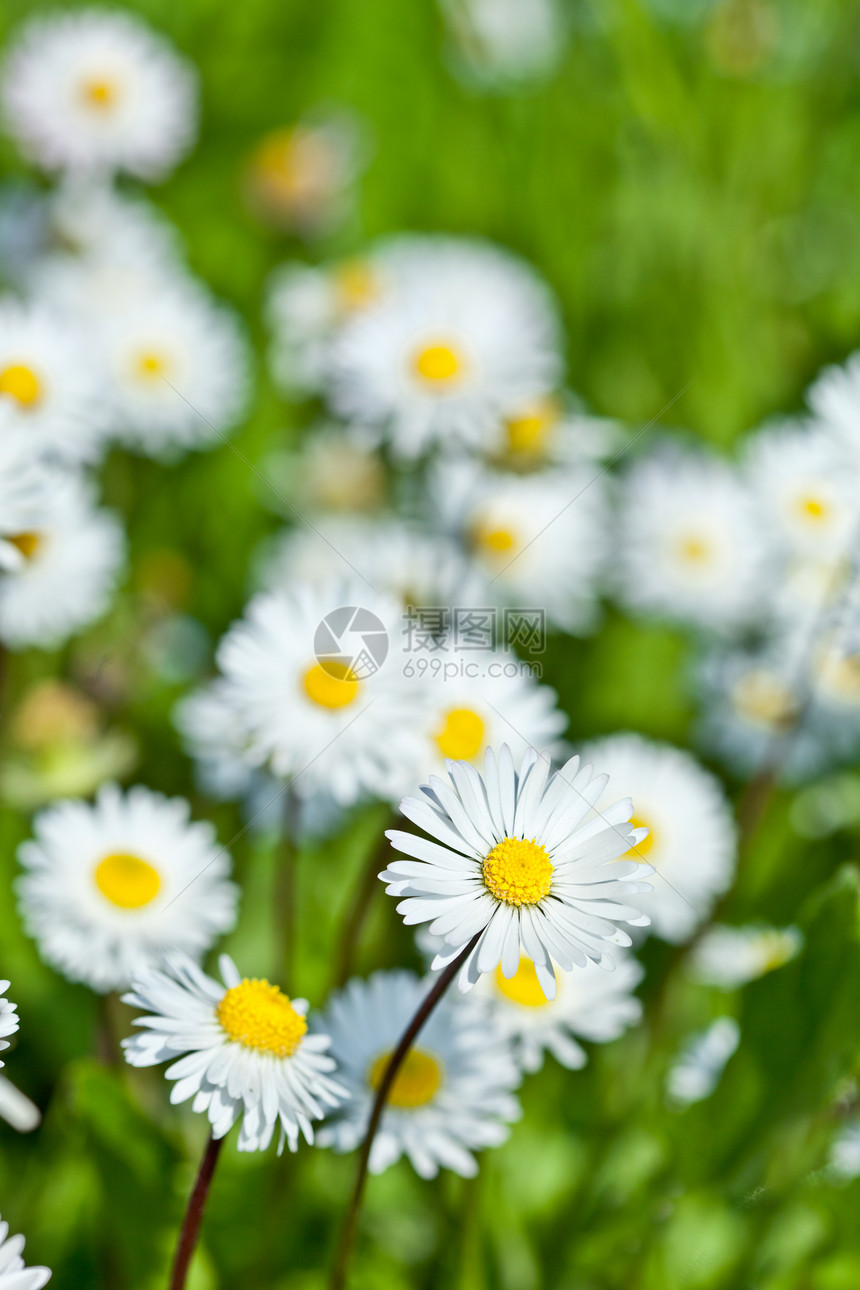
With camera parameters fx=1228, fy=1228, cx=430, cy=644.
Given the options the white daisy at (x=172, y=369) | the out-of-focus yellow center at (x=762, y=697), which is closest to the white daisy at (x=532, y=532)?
the out-of-focus yellow center at (x=762, y=697)

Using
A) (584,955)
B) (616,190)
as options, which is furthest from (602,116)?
(584,955)

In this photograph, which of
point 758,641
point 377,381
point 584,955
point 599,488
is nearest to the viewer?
point 584,955

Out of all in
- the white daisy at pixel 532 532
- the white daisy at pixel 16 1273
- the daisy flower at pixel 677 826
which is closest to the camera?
→ the white daisy at pixel 16 1273

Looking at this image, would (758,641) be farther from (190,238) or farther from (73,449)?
(190,238)

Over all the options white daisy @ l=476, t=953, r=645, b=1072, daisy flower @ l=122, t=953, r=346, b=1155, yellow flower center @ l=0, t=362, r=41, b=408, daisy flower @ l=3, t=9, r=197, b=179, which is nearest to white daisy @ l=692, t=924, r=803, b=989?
white daisy @ l=476, t=953, r=645, b=1072

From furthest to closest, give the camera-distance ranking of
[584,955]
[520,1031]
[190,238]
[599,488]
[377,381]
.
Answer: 1. [190,238]
2. [599,488]
3. [377,381]
4. [520,1031]
5. [584,955]

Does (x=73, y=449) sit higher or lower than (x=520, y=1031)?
higher

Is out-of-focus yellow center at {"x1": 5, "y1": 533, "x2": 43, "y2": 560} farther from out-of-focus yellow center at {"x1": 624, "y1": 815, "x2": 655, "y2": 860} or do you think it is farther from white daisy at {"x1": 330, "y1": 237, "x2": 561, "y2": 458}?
out-of-focus yellow center at {"x1": 624, "y1": 815, "x2": 655, "y2": 860}

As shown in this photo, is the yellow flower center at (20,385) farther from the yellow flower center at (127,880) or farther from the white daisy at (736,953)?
the white daisy at (736,953)
